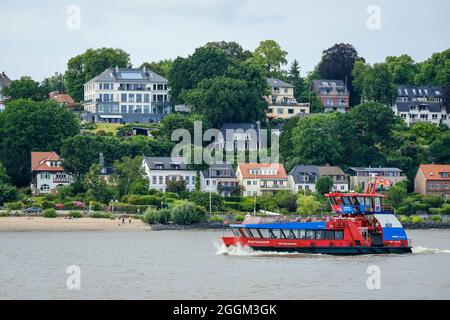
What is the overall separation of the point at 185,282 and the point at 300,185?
60.1 meters

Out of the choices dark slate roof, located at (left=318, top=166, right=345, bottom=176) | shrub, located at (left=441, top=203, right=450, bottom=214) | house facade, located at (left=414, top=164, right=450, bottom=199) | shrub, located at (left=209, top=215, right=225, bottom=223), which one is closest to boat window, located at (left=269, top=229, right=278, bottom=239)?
shrub, located at (left=209, top=215, right=225, bottom=223)

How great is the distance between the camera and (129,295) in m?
69.4

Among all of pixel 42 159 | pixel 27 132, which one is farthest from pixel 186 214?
pixel 27 132

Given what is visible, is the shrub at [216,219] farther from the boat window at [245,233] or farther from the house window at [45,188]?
the boat window at [245,233]

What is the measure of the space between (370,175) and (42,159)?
33.7 m

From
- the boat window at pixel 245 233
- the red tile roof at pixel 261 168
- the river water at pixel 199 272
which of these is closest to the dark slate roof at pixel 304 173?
the red tile roof at pixel 261 168

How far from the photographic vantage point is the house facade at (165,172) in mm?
133000

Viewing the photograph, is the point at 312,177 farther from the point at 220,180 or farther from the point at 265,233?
the point at 265,233

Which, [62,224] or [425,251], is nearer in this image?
[425,251]

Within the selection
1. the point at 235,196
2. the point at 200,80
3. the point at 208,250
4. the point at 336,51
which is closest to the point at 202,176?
the point at 235,196

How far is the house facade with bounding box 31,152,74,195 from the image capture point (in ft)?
436

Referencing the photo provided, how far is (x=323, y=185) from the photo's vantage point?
431 feet

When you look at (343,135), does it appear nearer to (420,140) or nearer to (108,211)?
(420,140)

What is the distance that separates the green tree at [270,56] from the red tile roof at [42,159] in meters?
54.6
